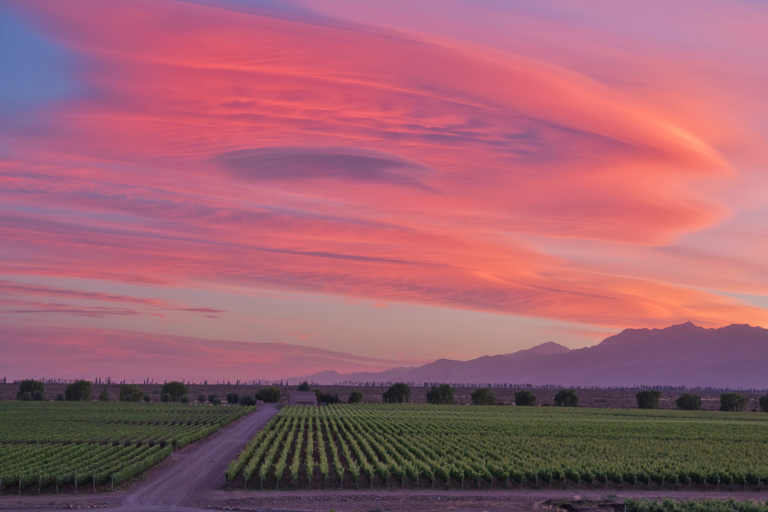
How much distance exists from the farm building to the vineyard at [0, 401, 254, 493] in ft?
221

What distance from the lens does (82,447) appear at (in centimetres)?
5762

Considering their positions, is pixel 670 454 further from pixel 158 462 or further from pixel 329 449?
pixel 158 462

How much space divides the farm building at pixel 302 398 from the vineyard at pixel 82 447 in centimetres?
6738

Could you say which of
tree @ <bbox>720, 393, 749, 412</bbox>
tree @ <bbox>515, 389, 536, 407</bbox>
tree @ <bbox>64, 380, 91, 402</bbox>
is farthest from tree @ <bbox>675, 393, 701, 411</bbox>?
tree @ <bbox>64, 380, 91, 402</bbox>

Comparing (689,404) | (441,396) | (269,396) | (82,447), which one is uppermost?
(82,447)

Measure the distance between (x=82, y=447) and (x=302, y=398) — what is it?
370 ft

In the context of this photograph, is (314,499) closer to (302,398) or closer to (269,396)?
(302,398)

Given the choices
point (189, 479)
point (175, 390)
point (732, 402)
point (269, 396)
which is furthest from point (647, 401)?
point (189, 479)

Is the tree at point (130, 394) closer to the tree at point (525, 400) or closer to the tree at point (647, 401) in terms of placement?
the tree at point (525, 400)

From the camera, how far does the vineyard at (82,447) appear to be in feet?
138

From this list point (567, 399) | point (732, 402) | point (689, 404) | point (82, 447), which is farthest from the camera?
point (567, 399)

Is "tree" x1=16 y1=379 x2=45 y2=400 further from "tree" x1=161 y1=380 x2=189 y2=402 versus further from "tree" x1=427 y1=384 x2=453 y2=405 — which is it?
"tree" x1=427 y1=384 x2=453 y2=405

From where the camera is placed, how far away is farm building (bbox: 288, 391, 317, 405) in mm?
166688

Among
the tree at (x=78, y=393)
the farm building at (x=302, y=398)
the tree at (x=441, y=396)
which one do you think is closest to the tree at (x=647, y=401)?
the tree at (x=441, y=396)
